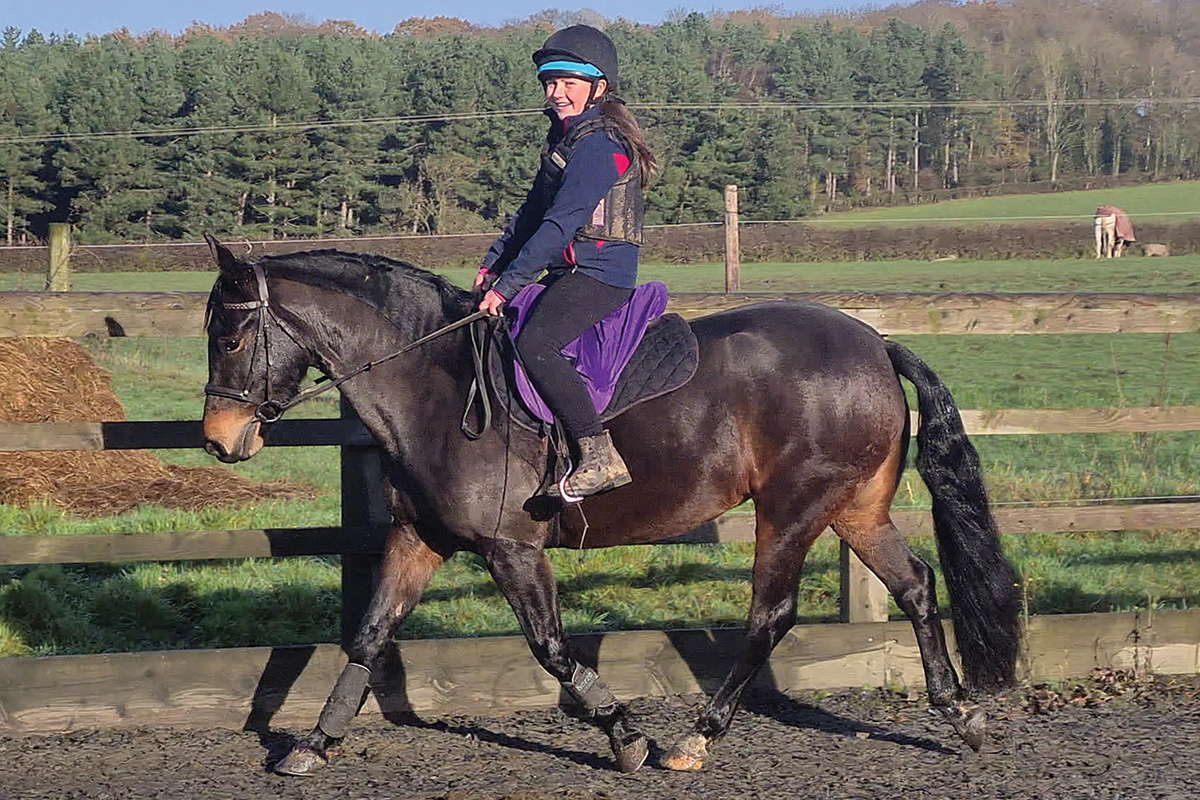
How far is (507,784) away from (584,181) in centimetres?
208

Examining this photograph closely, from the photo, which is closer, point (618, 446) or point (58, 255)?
point (618, 446)

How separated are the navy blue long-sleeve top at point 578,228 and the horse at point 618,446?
354 mm

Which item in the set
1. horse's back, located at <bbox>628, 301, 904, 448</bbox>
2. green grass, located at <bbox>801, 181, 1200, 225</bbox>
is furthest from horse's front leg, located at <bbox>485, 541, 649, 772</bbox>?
green grass, located at <bbox>801, 181, 1200, 225</bbox>

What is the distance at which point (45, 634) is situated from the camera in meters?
6.38

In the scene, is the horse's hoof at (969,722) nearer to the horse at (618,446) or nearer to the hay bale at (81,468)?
the horse at (618,446)

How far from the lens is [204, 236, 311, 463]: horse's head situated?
4.54m

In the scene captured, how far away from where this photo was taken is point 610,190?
466 cm

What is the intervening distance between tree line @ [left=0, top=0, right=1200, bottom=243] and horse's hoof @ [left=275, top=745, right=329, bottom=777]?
22538 mm

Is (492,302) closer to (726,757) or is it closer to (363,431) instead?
(363,431)

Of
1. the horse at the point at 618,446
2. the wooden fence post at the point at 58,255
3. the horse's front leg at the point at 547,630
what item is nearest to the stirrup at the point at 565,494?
the horse at the point at 618,446

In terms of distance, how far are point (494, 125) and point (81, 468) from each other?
36974mm

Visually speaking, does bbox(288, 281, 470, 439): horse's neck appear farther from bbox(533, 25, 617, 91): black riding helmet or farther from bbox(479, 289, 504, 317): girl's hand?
bbox(533, 25, 617, 91): black riding helmet

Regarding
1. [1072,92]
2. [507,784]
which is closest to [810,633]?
[507,784]

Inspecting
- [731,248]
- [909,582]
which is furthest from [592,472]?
[731,248]
